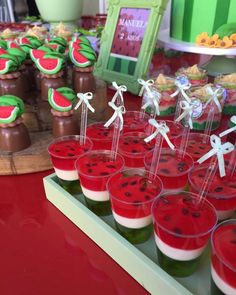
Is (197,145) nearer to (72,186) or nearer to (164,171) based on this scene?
(164,171)

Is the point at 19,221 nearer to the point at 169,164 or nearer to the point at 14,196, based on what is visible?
the point at 14,196

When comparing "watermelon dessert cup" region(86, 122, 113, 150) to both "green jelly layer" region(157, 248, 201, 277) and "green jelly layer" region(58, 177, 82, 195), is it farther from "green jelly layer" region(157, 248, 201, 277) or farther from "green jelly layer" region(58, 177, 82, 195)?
"green jelly layer" region(157, 248, 201, 277)

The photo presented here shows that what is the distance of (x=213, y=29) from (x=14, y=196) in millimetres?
1153

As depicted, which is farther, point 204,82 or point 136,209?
point 204,82

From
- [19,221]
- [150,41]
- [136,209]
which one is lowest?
[19,221]

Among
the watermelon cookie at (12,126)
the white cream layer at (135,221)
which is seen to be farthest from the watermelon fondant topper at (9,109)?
the white cream layer at (135,221)

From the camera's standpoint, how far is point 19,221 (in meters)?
0.81

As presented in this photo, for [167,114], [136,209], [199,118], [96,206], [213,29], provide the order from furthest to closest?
[213,29] → [167,114] → [199,118] → [96,206] → [136,209]

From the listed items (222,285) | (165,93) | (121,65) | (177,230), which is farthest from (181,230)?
(121,65)

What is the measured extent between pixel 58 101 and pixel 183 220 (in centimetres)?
55

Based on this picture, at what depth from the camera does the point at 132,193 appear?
26.1 inches

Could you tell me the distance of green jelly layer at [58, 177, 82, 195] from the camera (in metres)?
0.83

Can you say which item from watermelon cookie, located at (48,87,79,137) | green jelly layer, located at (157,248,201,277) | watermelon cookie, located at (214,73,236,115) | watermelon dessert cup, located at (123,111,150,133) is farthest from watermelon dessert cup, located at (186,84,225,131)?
green jelly layer, located at (157,248,201,277)

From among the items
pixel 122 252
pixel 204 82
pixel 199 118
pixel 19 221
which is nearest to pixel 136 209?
pixel 122 252
